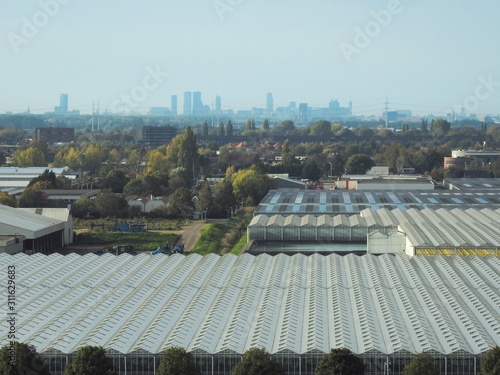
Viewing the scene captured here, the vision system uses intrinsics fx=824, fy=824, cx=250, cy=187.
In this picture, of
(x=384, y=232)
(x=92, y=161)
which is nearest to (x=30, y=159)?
(x=92, y=161)

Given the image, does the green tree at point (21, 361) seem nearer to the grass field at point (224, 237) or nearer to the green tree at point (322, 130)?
the grass field at point (224, 237)

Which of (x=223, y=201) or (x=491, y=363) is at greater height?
(x=491, y=363)

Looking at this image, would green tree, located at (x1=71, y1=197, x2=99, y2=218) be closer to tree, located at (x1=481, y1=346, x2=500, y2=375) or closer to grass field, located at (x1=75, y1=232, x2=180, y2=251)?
grass field, located at (x1=75, y1=232, x2=180, y2=251)

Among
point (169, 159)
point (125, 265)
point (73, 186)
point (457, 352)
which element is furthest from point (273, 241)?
point (169, 159)

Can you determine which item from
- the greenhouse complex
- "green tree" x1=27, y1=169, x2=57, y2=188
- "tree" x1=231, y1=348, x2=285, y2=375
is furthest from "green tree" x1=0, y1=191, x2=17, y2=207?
"tree" x1=231, y1=348, x2=285, y2=375

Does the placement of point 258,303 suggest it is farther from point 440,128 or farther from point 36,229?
point 440,128

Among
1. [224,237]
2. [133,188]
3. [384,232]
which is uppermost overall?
[384,232]

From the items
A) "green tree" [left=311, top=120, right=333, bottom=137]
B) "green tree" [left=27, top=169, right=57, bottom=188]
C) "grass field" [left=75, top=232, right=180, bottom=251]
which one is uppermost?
"green tree" [left=311, top=120, right=333, bottom=137]
